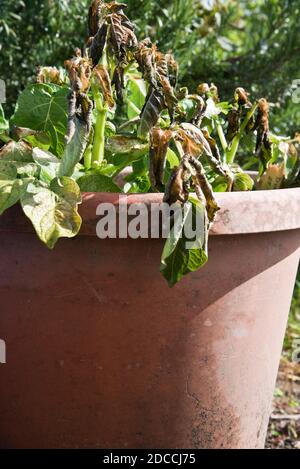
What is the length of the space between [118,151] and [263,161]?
0.40 metres

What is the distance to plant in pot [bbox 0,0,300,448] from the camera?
4.39ft

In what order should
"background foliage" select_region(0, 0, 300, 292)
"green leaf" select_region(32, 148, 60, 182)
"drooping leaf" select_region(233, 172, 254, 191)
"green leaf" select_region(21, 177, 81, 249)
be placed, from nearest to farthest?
"green leaf" select_region(21, 177, 81, 249) → "green leaf" select_region(32, 148, 60, 182) → "drooping leaf" select_region(233, 172, 254, 191) → "background foliage" select_region(0, 0, 300, 292)

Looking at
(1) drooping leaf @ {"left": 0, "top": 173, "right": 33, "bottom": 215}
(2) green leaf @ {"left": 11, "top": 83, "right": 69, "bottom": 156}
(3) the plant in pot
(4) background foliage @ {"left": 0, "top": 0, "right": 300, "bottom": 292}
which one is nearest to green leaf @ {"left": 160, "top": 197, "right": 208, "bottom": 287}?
(3) the plant in pot

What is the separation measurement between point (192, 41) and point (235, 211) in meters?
1.25

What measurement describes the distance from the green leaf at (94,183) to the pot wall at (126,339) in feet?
0.41

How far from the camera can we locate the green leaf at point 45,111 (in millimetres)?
1545

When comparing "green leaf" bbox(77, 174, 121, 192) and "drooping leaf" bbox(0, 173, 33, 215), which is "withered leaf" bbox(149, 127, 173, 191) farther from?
"drooping leaf" bbox(0, 173, 33, 215)

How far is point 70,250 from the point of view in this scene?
1.38 m

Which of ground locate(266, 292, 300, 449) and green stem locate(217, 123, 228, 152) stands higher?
green stem locate(217, 123, 228, 152)

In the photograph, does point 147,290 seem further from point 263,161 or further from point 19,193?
point 263,161

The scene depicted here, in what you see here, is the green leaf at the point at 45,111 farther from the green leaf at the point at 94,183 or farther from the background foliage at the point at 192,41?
the background foliage at the point at 192,41

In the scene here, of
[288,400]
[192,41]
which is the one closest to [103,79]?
[192,41]

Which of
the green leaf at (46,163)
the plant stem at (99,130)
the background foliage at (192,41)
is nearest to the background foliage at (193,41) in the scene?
the background foliage at (192,41)

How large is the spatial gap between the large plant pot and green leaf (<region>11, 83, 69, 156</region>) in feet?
0.89
